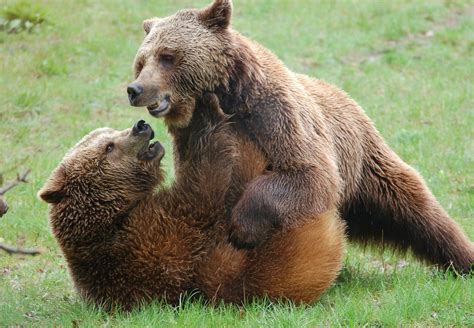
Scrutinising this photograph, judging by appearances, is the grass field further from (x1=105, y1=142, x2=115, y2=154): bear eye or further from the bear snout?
the bear snout

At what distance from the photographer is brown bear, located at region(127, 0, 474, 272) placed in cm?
627

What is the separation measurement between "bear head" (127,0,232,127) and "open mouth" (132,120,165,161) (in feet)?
0.41

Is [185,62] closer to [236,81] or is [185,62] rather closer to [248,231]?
[236,81]

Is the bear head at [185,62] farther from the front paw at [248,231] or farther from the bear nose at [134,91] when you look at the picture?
the front paw at [248,231]

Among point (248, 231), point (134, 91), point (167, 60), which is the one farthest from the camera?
point (167, 60)

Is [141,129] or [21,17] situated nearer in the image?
[141,129]

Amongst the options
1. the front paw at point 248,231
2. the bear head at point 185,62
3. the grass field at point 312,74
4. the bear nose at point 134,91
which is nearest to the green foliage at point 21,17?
the grass field at point 312,74

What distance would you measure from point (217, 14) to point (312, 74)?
7584 mm

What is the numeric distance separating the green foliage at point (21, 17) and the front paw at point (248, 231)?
392 inches

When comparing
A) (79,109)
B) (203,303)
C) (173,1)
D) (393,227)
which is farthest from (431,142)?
(173,1)

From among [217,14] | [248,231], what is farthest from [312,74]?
[248,231]

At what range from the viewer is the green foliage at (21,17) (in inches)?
593

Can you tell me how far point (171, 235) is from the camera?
6.14 m

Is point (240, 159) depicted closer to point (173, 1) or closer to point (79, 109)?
point (79, 109)
